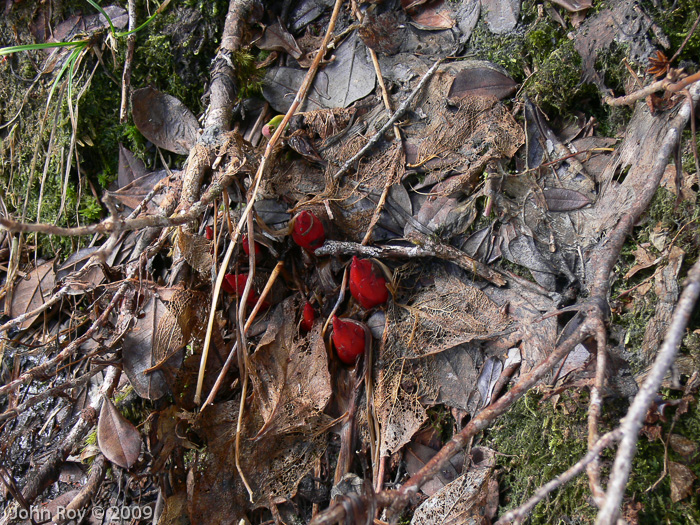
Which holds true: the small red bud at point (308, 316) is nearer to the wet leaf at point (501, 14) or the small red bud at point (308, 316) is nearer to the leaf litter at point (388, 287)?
the leaf litter at point (388, 287)

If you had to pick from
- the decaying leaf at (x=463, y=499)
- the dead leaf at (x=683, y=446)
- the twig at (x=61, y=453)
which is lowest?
the twig at (x=61, y=453)

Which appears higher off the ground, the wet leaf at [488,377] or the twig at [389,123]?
the twig at [389,123]

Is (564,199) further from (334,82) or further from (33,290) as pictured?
(33,290)

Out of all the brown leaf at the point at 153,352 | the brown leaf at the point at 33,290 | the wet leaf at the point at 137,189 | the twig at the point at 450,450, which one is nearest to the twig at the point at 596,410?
the twig at the point at 450,450

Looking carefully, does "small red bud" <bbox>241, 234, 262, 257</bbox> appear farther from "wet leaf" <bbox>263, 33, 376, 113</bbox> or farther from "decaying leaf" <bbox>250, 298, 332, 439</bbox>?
"wet leaf" <bbox>263, 33, 376, 113</bbox>

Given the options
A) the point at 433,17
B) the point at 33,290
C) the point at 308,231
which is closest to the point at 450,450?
the point at 308,231

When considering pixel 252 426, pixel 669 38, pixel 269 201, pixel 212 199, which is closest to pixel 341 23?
pixel 269 201

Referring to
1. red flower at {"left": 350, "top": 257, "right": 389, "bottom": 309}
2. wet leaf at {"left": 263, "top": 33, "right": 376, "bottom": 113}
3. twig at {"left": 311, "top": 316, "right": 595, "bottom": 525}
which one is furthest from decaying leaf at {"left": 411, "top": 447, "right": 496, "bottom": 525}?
wet leaf at {"left": 263, "top": 33, "right": 376, "bottom": 113}
